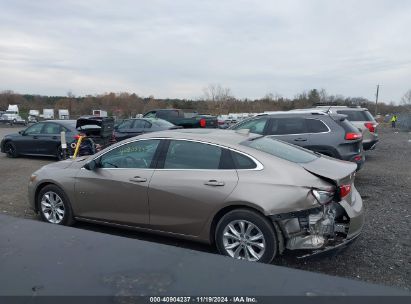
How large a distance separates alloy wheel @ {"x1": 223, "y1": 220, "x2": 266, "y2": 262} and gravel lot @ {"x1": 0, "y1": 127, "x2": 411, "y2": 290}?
0.44m

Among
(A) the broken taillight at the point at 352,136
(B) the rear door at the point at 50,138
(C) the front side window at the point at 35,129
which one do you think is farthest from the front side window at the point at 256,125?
(C) the front side window at the point at 35,129

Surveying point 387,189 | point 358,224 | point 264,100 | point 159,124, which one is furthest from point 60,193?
point 264,100

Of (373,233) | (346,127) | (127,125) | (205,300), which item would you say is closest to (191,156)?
(373,233)

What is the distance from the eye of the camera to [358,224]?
405 centimetres

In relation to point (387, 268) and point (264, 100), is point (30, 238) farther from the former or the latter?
point (264, 100)

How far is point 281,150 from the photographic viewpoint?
4.57 m

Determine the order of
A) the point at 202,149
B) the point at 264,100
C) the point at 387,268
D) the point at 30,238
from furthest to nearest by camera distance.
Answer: the point at 264,100, the point at 202,149, the point at 387,268, the point at 30,238

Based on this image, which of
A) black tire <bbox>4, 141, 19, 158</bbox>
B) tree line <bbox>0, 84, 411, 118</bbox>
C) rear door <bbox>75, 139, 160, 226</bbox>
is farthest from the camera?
tree line <bbox>0, 84, 411, 118</bbox>

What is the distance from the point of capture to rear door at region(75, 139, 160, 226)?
4.61 m

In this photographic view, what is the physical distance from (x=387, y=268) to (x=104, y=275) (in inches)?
135

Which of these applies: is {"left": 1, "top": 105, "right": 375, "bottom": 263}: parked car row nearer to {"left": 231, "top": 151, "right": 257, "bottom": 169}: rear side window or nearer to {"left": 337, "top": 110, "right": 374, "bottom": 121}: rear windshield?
{"left": 231, "top": 151, "right": 257, "bottom": 169}: rear side window

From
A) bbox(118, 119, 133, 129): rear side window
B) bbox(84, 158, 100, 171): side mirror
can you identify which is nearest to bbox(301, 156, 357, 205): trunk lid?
bbox(84, 158, 100, 171): side mirror

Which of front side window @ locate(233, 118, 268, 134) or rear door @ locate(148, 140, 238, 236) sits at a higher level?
front side window @ locate(233, 118, 268, 134)

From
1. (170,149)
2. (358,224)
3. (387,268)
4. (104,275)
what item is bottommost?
(387,268)
